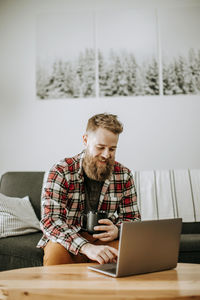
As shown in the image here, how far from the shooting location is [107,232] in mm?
1469

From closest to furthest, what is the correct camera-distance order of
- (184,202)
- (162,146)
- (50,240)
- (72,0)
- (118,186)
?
(50,240) → (118,186) → (184,202) → (162,146) → (72,0)

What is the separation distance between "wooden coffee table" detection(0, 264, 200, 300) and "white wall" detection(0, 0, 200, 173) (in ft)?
6.18

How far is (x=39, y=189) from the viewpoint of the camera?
2.55m

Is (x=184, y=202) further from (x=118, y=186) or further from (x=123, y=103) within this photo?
(x=123, y=103)

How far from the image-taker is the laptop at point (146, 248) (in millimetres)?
1066

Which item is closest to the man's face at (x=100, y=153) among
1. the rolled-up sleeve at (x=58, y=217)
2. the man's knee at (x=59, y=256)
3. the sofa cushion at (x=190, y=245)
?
the rolled-up sleeve at (x=58, y=217)

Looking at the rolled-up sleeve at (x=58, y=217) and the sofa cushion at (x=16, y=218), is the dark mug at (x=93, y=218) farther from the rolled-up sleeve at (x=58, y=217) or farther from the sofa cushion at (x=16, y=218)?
the sofa cushion at (x=16, y=218)

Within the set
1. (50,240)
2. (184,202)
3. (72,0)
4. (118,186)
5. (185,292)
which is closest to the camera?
(185,292)

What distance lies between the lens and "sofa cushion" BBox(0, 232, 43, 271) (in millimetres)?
1896

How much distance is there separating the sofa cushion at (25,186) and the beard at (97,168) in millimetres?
930

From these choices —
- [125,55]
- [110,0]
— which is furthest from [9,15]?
[125,55]

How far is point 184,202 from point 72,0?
7.22ft

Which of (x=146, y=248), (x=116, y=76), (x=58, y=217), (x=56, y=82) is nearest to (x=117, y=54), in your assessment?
(x=116, y=76)

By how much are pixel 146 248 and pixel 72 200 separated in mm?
649
